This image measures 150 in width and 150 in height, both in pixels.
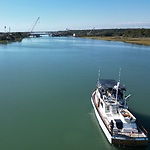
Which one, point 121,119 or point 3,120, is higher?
point 121,119

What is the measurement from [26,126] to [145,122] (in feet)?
28.5

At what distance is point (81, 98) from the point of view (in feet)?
74.0

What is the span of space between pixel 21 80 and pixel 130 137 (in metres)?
Result: 19.6

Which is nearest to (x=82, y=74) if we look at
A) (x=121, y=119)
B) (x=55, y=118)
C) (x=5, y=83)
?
(x=5, y=83)

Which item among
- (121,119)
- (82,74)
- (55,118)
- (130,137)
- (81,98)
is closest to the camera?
(130,137)

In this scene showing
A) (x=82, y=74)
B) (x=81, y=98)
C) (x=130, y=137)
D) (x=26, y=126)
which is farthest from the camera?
(x=82, y=74)

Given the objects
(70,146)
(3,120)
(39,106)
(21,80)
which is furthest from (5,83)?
(70,146)

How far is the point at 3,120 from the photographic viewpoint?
1775 centimetres

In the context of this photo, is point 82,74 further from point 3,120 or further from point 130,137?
point 130,137

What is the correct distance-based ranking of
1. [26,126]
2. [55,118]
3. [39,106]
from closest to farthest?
[26,126]
[55,118]
[39,106]

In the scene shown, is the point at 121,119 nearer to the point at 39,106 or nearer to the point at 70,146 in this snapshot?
the point at 70,146

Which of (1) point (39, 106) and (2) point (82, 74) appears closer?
(1) point (39, 106)

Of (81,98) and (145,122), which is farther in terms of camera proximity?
(81,98)

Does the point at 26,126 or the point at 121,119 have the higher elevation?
the point at 121,119
